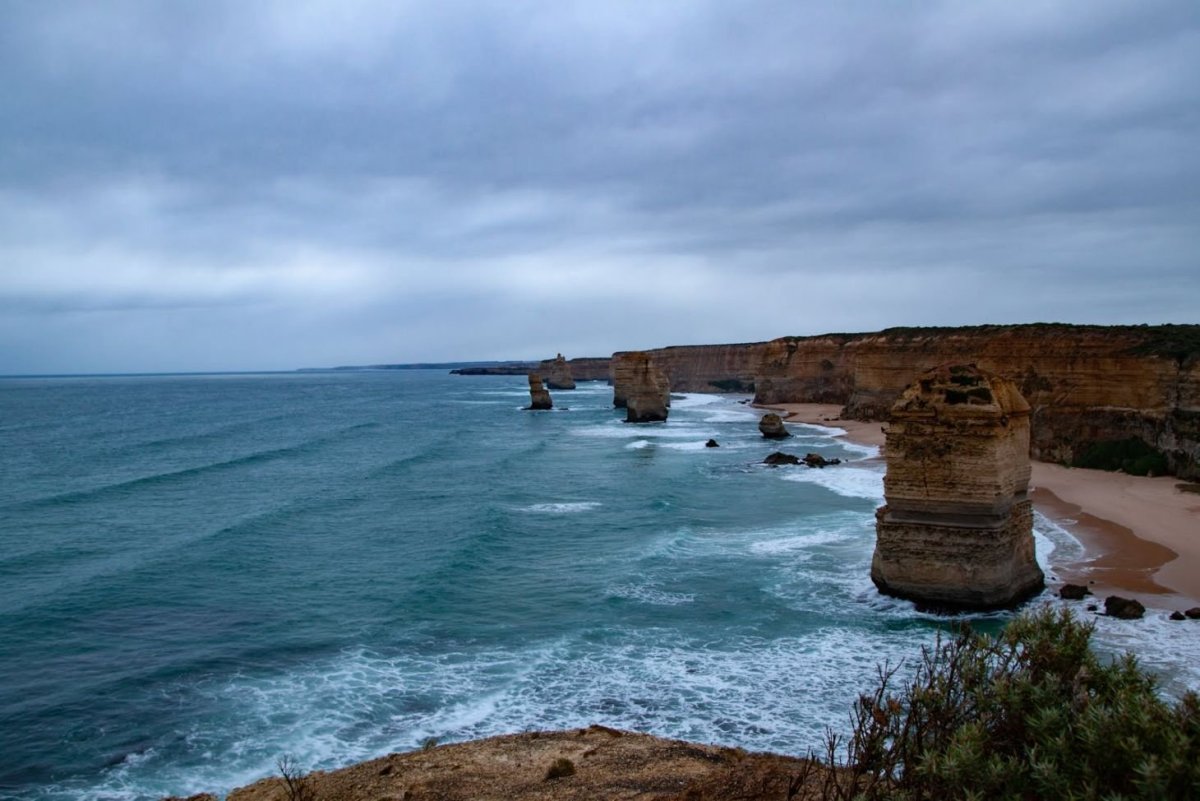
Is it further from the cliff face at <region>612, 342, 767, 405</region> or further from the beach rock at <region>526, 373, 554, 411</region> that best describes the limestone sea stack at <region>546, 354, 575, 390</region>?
the beach rock at <region>526, 373, 554, 411</region>

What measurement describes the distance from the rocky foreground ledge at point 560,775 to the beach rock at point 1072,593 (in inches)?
400

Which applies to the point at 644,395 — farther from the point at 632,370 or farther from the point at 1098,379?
the point at 1098,379

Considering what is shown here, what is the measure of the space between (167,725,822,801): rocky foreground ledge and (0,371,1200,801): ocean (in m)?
1.70

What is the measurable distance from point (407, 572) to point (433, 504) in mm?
9914

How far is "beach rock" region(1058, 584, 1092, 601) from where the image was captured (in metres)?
16.7

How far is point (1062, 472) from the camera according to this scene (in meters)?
33.6

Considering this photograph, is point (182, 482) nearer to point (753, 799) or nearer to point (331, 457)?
point (331, 457)

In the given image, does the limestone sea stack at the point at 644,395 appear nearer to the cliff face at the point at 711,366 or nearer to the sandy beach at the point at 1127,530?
the sandy beach at the point at 1127,530

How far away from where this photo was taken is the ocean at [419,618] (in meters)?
12.1

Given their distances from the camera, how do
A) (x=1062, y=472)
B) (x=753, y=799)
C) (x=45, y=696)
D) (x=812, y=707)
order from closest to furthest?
(x=753, y=799), (x=812, y=707), (x=45, y=696), (x=1062, y=472)

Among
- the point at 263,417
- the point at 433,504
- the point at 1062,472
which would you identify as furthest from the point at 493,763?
the point at 263,417

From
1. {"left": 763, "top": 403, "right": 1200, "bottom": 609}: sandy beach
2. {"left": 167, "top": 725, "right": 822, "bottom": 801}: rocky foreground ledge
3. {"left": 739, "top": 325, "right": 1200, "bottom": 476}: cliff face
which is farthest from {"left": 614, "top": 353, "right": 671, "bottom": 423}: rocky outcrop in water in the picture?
{"left": 167, "top": 725, "right": 822, "bottom": 801}: rocky foreground ledge

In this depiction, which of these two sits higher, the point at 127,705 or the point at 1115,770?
the point at 1115,770

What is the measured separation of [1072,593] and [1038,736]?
12844mm
